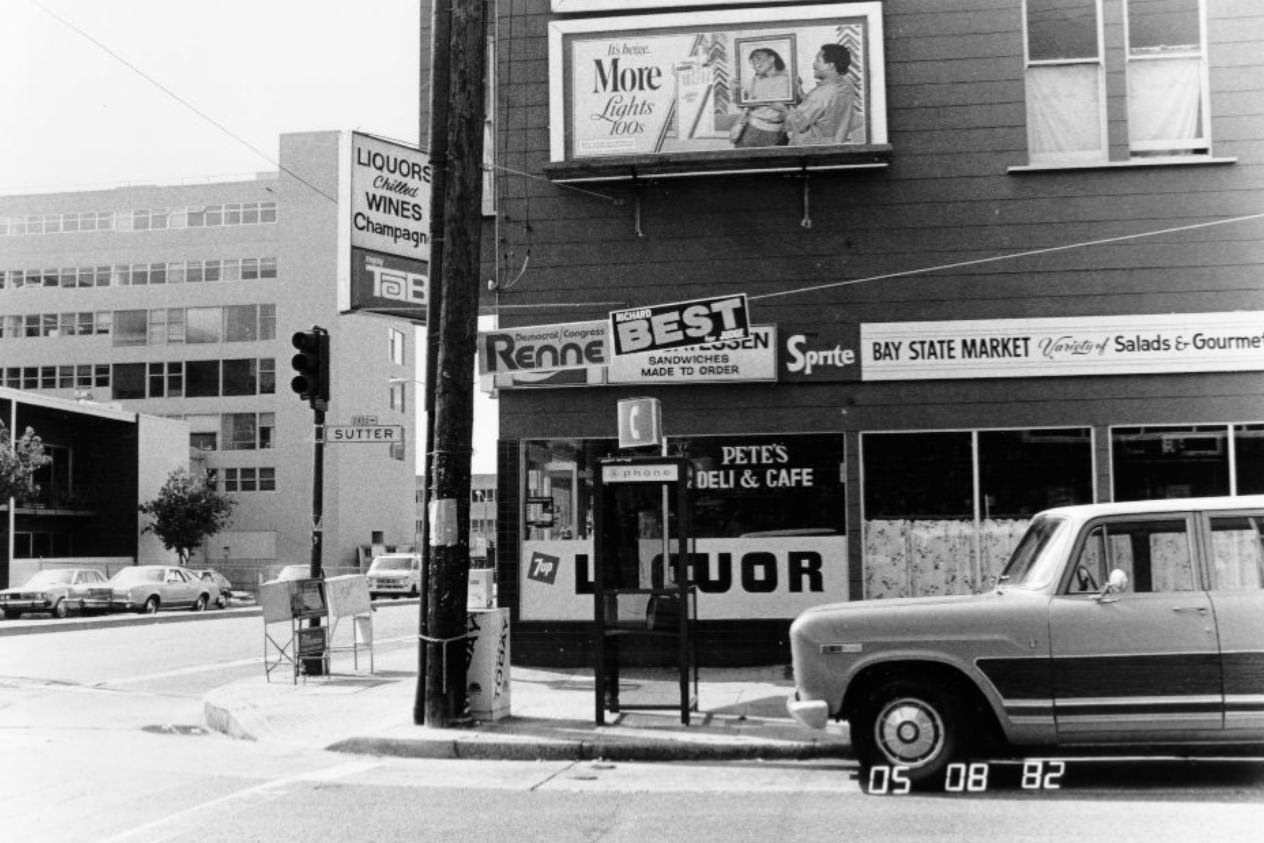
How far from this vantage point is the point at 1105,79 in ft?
44.9

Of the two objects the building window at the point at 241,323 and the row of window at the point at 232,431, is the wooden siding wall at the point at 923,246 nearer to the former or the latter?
the building window at the point at 241,323

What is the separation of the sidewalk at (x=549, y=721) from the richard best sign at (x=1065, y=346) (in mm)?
3733

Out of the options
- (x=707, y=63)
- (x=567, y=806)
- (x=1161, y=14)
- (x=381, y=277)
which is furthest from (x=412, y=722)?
(x=1161, y=14)

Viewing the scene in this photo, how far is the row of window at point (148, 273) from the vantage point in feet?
205

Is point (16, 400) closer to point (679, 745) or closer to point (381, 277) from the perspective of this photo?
point (381, 277)

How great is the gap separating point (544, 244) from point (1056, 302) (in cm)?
571

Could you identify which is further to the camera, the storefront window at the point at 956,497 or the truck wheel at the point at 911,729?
the storefront window at the point at 956,497

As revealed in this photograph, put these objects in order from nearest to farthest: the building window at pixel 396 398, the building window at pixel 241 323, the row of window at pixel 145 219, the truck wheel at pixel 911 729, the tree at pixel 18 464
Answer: the truck wheel at pixel 911 729 < the tree at pixel 18 464 < the building window at pixel 241 323 < the row of window at pixel 145 219 < the building window at pixel 396 398

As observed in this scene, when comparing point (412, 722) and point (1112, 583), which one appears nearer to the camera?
point (1112, 583)

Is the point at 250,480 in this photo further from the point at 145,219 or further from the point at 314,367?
the point at 314,367

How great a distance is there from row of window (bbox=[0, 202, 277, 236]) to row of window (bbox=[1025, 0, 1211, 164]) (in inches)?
2133

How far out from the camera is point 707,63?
14.0 m

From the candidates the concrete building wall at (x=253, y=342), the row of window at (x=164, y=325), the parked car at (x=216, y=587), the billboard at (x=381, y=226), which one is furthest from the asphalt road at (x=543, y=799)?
the row of window at (x=164, y=325)

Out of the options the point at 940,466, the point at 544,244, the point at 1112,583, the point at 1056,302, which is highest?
the point at 544,244
